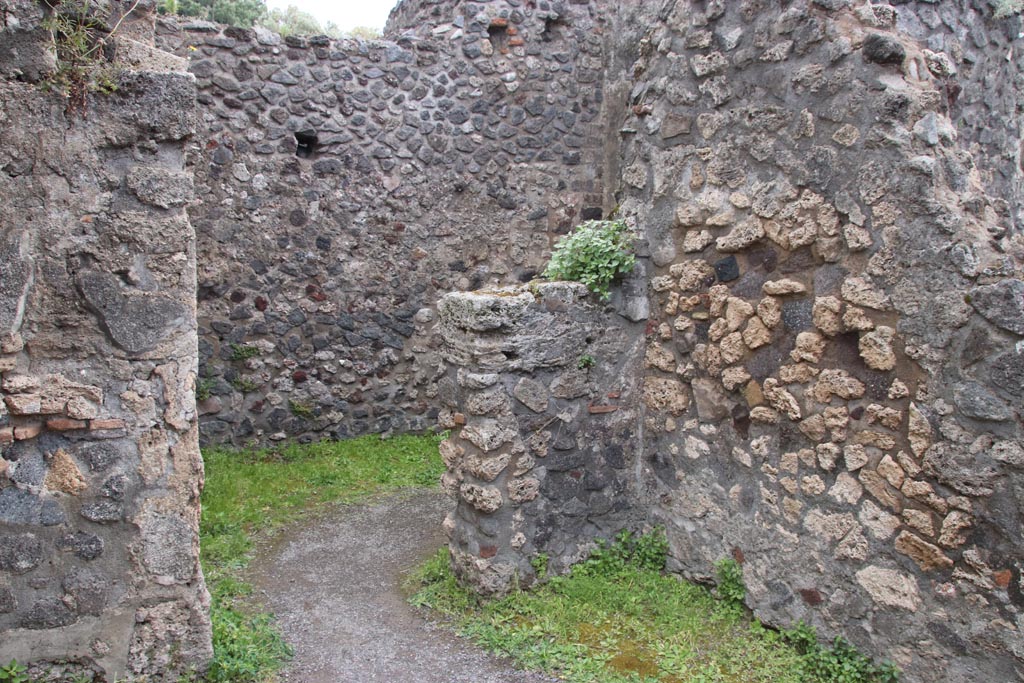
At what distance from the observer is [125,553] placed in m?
2.99

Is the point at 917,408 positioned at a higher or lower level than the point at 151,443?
higher

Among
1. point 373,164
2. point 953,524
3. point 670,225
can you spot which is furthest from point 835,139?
point 373,164

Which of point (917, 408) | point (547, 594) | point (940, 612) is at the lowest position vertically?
point (547, 594)

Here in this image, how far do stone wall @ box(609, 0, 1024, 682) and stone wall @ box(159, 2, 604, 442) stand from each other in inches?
129

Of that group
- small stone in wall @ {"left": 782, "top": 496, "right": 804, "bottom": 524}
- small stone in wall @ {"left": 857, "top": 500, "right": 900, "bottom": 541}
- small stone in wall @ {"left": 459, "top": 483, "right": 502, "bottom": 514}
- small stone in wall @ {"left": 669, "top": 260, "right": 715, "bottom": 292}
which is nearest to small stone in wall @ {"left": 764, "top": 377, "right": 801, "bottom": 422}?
small stone in wall @ {"left": 782, "top": 496, "right": 804, "bottom": 524}

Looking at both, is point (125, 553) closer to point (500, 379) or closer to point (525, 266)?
point (500, 379)

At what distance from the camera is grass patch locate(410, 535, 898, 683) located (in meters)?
3.64

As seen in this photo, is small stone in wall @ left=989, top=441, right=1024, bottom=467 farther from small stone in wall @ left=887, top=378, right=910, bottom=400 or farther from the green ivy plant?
the green ivy plant

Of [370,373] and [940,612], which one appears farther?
[370,373]

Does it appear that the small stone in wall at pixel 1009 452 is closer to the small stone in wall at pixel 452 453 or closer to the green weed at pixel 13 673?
the small stone in wall at pixel 452 453

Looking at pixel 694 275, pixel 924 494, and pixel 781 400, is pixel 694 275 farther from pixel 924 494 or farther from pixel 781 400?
pixel 924 494

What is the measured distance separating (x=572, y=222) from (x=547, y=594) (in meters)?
4.70

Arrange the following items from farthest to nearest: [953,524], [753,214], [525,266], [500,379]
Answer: [525,266] → [500,379] → [753,214] → [953,524]

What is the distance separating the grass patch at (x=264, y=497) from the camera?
12.1 feet
